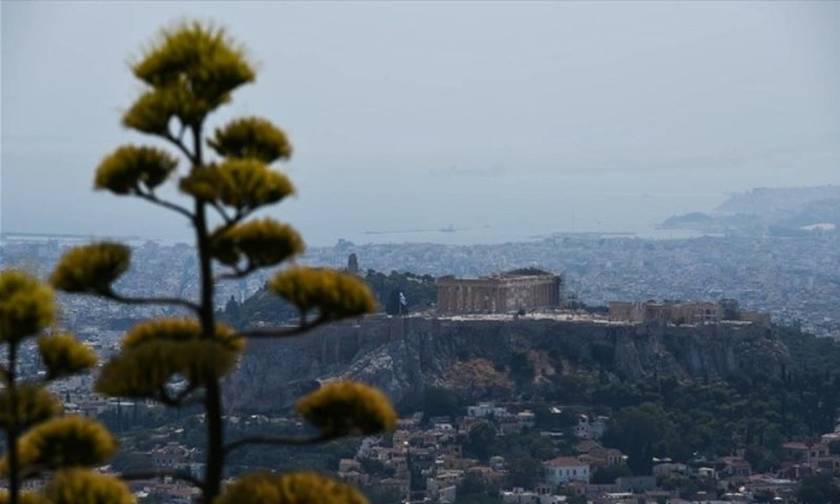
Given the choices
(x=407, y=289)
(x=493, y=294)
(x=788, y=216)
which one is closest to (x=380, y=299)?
(x=407, y=289)

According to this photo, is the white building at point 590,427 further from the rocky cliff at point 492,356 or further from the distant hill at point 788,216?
the distant hill at point 788,216

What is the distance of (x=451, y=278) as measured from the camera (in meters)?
63.6

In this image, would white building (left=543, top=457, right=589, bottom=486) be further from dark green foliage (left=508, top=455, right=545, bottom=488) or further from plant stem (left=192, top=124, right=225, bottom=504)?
plant stem (left=192, top=124, right=225, bottom=504)

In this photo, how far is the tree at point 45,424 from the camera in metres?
7.22

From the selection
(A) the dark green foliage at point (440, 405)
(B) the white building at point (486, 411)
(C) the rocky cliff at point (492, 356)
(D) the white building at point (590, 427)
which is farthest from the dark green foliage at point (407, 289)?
(D) the white building at point (590, 427)

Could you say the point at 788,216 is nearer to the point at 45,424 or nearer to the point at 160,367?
the point at 45,424

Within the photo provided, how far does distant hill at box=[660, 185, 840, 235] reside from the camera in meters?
179

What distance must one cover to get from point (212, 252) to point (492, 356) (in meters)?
50.9

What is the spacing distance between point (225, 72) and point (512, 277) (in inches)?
2274

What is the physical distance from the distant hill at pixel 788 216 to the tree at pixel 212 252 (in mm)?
165642

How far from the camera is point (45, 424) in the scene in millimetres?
7457

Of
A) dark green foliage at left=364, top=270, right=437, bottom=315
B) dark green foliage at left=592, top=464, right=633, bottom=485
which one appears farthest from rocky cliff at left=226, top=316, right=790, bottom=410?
dark green foliage at left=592, top=464, right=633, bottom=485

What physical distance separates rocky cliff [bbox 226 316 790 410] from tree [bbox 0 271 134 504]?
160 feet

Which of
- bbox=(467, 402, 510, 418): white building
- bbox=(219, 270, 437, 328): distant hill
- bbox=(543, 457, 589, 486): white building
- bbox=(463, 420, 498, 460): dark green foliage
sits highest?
bbox=(219, 270, 437, 328): distant hill
